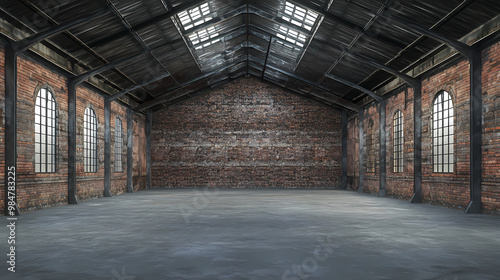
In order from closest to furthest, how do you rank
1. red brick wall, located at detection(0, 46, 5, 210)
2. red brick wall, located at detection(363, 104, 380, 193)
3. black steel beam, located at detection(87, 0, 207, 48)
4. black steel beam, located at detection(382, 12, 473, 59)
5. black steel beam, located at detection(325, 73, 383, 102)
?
1. red brick wall, located at detection(0, 46, 5, 210)
2. black steel beam, located at detection(382, 12, 473, 59)
3. black steel beam, located at detection(87, 0, 207, 48)
4. black steel beam, located at detection(325, 73, 383, 102)
5. red brick wall, located at detection(363, 104, 380, 193)

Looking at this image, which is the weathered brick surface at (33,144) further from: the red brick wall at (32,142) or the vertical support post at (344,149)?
the vertical support post at (344,149)

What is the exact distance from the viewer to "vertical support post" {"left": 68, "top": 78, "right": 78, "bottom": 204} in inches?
611

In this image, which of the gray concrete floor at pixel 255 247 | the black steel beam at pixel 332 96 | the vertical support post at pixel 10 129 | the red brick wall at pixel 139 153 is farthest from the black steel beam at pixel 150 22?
the red brick wall at pixel 139 153

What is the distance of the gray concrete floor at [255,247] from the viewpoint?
5117 mm

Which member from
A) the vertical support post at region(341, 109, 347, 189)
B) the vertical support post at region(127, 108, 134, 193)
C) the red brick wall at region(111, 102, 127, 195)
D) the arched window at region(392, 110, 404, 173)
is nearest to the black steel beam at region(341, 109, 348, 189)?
the vertical support post at region(341, 109, 347, 189)

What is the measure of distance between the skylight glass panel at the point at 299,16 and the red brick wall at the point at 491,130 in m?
5.76

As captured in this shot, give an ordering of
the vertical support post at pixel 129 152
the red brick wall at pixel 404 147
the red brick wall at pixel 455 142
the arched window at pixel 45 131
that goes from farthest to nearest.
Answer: the vertical support post at pixel 129 152
the red brick wall at pixel 404 147
the arched window at pixel 45 131
the red brick wall at pixel 455 142

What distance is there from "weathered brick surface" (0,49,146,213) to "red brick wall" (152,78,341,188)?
8.19 metres

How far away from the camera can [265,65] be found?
23562mm

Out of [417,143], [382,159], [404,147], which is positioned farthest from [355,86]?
[417,143]

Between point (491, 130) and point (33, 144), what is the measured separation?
1347 centimetres

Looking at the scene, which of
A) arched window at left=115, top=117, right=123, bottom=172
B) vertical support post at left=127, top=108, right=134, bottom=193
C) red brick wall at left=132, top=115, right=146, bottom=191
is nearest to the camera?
arched window at left=115, top=117, right=123, bottom=172

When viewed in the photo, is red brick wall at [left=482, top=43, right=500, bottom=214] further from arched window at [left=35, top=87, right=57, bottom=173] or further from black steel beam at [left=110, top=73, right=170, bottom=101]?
black steel beam at [left=110, top=73, right=170, bottom=101]

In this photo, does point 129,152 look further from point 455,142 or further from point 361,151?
point 455,142
